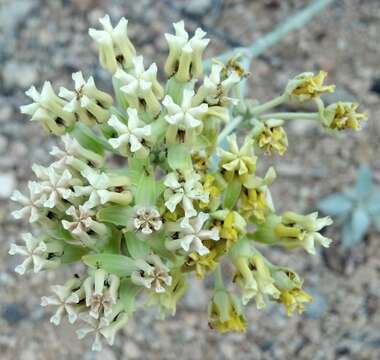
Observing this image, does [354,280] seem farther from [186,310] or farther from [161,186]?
[161,186]

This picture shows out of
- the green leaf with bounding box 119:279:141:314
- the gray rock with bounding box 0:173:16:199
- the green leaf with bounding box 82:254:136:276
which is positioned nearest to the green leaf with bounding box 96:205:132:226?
the green leaf with bounding box 82:254:136:276

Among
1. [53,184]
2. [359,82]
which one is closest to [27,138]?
[359,82]

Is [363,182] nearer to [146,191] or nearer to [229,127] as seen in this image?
[229,127]

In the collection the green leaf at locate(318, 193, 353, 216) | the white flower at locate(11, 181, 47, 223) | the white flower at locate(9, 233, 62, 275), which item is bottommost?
the green leaf at locate(318, 193, 353, 216)

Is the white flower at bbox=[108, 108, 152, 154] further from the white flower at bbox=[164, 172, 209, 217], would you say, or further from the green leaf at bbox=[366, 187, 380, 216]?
the green leaf at bbox=[366, 187, 380, 216]

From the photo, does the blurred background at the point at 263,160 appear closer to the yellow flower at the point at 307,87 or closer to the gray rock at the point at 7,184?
the gray rock at the point at 7,184

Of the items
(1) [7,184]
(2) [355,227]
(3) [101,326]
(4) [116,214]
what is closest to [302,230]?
(4) [116,214]
